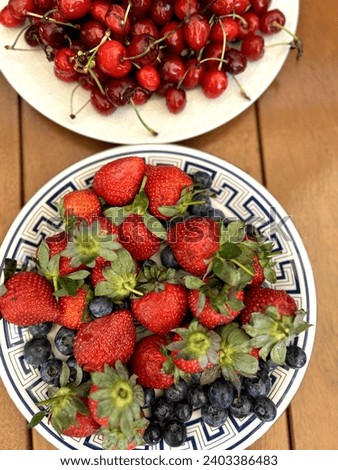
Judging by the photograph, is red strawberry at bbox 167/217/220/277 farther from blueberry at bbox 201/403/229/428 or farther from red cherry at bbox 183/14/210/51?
red cherry at bbox 183/14/210/51

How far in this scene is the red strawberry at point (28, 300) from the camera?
2.43 feet

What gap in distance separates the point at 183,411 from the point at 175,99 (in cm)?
51

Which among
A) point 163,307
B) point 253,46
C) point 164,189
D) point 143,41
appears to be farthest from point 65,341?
point 253,46

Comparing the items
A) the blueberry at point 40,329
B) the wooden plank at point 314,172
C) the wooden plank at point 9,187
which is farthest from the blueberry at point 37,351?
the wooden plank at point 314,172

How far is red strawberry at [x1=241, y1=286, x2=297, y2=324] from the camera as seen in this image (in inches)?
29.0

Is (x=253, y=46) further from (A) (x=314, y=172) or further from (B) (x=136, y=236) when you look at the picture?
(B) (x=136, y=236)

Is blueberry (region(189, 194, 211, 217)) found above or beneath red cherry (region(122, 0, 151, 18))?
beneath

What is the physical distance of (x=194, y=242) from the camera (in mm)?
737

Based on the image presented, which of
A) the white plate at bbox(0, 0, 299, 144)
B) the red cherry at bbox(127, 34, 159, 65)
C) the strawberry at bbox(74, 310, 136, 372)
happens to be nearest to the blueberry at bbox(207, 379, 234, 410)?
the strawberry at bbox(74, 310, 136, 372)

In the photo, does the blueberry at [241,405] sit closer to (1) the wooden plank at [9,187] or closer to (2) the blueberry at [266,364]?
(2) the blueberry at [266,364]

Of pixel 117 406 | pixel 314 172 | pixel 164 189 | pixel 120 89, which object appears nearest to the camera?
pixel 117 406

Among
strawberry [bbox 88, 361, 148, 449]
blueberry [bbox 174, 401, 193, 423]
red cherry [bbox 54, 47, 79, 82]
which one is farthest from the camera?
red cherry [bbox 54, 47, 79, 82]

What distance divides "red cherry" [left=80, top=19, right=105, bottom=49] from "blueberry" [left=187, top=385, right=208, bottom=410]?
0.57 meters

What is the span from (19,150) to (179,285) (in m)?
0.43
